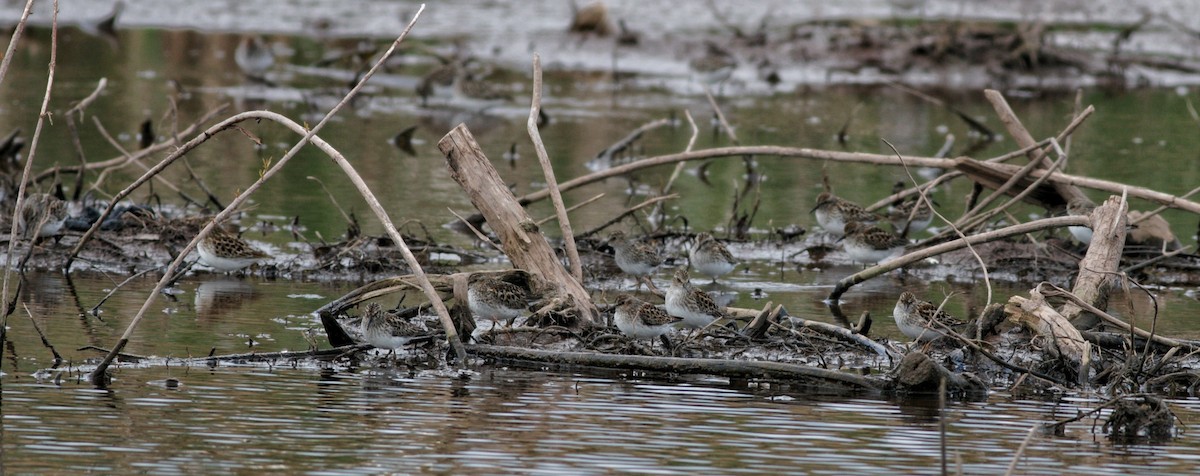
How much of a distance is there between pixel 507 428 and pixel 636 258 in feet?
15.0

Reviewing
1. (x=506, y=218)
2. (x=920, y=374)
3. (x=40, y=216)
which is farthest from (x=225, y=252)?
(x=920, y=374)

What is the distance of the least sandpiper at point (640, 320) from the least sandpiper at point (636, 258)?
2.57 metres

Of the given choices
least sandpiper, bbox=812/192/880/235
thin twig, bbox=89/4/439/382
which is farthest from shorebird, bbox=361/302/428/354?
least sandpiper, bbox=812/192/880/235

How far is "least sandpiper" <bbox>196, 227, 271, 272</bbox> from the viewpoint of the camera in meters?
11.4

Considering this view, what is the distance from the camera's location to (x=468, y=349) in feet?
28.8

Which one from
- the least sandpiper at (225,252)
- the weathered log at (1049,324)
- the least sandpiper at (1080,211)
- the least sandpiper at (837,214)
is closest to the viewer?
the weathered log at (1049,324)

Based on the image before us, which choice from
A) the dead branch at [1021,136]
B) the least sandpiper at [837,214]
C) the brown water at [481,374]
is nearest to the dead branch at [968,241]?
the brown water at [481,374]

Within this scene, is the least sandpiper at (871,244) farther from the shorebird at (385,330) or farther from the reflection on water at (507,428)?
the shorebird at (385,330)

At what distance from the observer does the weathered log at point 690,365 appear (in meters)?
8.27

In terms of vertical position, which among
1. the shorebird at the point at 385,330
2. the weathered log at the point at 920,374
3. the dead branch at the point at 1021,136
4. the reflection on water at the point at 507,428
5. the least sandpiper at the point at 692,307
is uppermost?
the dead branch at the point at 1021,136

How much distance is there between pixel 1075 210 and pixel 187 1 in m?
27.1

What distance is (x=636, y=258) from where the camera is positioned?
11.7 m

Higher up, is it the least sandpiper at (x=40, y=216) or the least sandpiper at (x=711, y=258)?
the least sandpiper at (x=40, y=216)

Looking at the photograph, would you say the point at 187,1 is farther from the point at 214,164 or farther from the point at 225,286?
the point at 225,286
